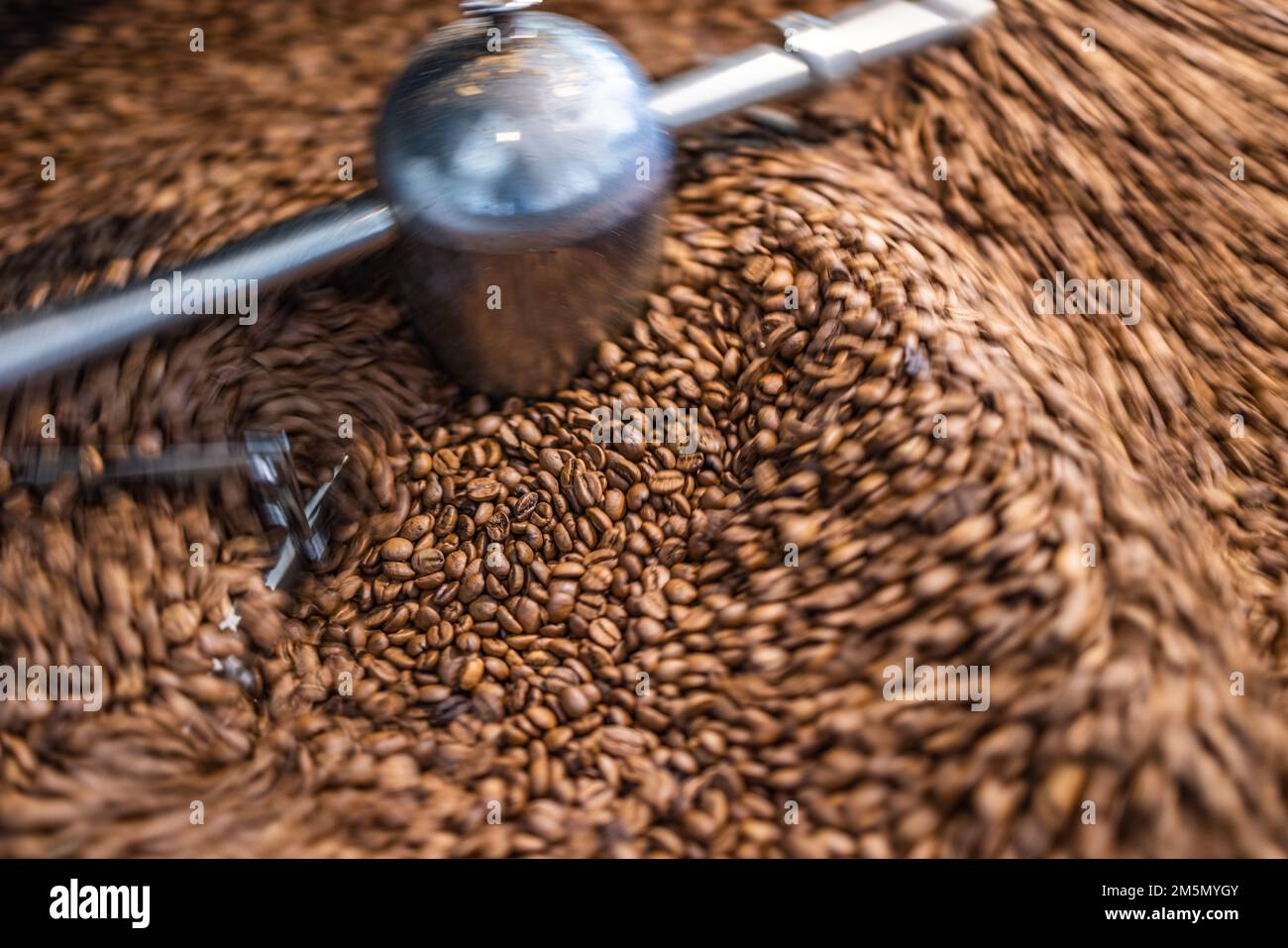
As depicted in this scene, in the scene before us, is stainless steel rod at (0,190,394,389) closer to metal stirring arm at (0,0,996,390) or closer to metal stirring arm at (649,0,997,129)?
metal stirring arm at (0,0,996,390)

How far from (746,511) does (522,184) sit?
1.00 feet

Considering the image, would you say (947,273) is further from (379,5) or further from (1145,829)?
(379,5)

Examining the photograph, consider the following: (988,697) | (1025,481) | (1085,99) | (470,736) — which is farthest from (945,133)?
(470,736)

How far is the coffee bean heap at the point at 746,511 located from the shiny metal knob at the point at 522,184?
0.22 ft

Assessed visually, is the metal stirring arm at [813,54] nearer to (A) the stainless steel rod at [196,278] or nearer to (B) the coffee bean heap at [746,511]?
(B) the coffee bean heap at [746,511]

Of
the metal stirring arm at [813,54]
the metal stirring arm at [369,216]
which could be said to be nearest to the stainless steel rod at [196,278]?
the metal stirring arm at [369,216]

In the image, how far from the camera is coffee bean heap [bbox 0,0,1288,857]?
25.1 inches

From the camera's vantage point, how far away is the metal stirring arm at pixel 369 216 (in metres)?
0.77

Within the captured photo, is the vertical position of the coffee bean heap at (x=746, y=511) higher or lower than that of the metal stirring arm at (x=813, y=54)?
lower

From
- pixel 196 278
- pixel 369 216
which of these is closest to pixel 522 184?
pixel 369 216

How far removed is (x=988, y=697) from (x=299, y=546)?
A: 546 mm

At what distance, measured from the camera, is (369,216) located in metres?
0.82

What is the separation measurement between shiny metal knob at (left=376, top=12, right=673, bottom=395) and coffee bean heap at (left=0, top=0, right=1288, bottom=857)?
2.6 inches

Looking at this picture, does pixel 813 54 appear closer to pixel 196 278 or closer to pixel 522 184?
pixel 522 184
